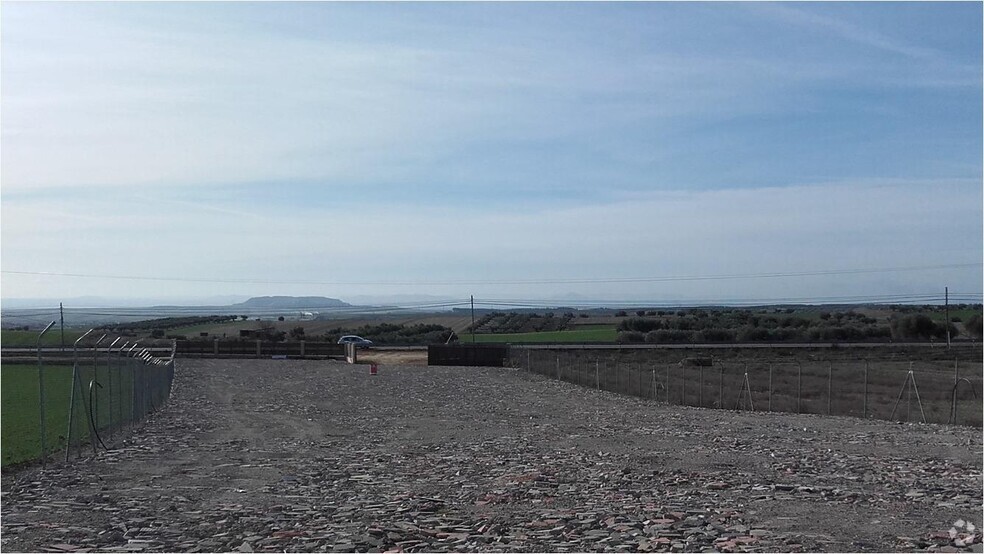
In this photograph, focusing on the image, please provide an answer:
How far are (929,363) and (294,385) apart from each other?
41.6 meters

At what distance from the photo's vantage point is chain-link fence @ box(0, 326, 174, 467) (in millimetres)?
17047

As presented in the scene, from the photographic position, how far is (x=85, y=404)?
17.5 metres

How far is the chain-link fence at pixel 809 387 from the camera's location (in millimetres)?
30203

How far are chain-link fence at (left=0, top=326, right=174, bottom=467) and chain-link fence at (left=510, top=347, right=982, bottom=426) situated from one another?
1840cm

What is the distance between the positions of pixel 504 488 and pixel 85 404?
Result: 8730 mm

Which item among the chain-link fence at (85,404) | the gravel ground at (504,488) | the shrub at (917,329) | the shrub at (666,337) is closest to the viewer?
the gravel ground at (504,488)

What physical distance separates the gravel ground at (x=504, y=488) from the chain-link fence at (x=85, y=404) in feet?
2.22

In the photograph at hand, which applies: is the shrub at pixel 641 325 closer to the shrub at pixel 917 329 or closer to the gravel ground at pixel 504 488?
the shrub at pixel 917 329

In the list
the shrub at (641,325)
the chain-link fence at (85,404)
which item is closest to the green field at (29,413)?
the chain-link fence at (85,404)

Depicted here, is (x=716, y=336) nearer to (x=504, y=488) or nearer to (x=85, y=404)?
(x=85, y=404)

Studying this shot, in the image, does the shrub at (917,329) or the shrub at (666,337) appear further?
the shrub at (666,337)

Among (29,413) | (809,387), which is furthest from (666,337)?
(29,413)

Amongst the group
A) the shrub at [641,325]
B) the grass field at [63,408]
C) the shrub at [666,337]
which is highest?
the grass field at [63,408]

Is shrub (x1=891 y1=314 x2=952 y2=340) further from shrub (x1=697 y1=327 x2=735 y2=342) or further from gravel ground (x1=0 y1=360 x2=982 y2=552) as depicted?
gravel ground (x1=0 y1=360 x2=982 y2=552)
